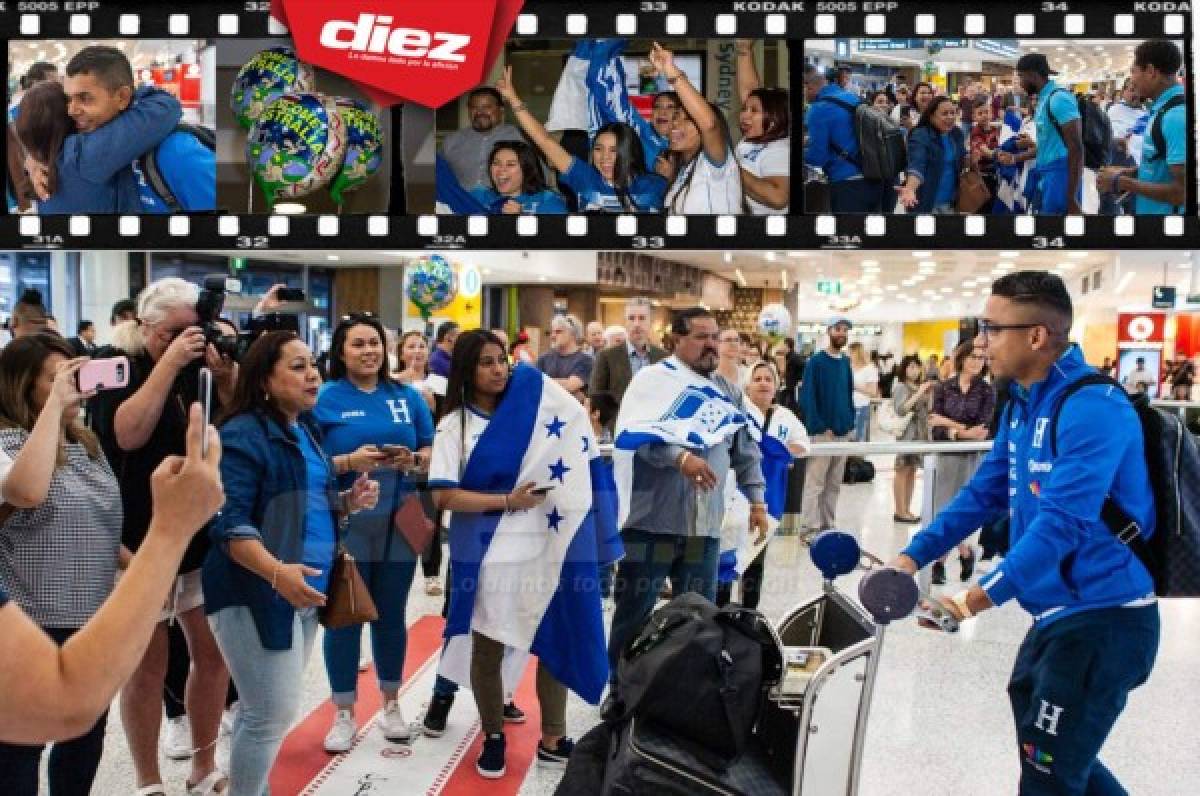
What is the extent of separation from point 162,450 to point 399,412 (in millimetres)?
871

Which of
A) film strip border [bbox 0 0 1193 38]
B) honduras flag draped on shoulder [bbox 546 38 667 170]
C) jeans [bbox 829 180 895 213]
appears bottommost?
jeans [bbox 829 180 895 213]

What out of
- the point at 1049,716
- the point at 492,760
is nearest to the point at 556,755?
the point at 492,760

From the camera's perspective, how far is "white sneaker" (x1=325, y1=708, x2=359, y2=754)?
3250 mm

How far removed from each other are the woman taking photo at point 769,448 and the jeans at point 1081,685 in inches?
84.3

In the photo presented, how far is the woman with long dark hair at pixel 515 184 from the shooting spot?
4.30 metres

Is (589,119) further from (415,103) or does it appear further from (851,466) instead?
(851,466)

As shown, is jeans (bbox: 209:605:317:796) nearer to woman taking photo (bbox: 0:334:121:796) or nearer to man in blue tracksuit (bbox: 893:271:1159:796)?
woman taking photo (bbox: 0:334:121:796)

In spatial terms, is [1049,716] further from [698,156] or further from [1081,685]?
[698,156]

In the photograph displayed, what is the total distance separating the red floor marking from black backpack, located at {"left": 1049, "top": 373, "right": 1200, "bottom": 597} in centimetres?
212

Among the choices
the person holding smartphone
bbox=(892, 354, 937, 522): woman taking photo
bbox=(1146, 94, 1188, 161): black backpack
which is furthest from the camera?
bbox=(892, 354, 937, 522): woman taking photo

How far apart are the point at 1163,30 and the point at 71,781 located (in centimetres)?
434

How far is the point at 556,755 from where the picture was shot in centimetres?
319

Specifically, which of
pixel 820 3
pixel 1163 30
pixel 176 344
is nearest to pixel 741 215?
pixel 820 3

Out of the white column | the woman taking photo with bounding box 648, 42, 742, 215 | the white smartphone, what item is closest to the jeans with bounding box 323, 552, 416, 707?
the woman taking photo with bounding box 648, 42, 742, 215
